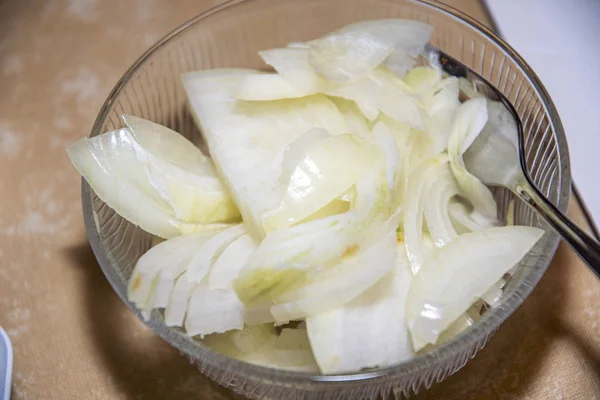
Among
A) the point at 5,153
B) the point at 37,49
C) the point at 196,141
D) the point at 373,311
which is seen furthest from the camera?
the point at 37,49

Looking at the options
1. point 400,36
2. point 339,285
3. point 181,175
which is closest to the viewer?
point 339,285

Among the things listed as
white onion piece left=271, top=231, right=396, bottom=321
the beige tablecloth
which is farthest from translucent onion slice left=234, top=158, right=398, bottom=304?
the beige tablecloth

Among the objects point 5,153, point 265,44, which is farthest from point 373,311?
point 5,153

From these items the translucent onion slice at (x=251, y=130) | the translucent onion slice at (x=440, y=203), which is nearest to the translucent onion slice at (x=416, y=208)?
the translucent onion slice at (x=440, y=203)

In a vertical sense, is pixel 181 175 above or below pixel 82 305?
above

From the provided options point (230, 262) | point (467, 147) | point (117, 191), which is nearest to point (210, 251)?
point (230, 262)

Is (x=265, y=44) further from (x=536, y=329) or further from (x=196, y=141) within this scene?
(x=536, y=329)

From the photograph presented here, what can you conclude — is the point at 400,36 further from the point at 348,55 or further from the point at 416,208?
the point at 416,208
